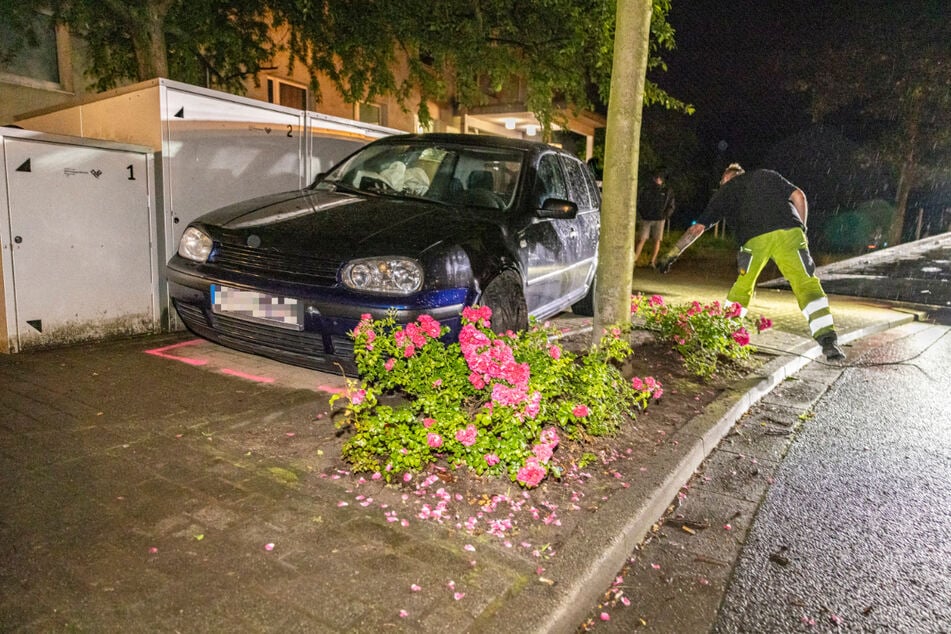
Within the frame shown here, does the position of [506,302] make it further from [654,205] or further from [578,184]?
[654,205]

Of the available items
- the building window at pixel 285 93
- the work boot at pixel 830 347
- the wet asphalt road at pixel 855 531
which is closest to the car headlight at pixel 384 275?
the wet asphalt road at pixel 855 531

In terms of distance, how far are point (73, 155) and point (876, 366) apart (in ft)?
24.4

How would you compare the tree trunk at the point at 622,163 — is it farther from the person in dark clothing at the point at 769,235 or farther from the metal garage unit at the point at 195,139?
the metal garage unit at the point at 195,139

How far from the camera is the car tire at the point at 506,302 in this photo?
4.17 metres

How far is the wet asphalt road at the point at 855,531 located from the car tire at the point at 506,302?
1.86 meters

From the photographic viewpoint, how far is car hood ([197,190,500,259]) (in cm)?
374

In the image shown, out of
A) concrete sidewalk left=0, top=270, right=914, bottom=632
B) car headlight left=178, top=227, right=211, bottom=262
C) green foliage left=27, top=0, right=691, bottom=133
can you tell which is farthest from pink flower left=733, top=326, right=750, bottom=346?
A: green foliage left=27, top=0, right=691, bottom=133

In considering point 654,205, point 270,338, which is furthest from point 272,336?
point 654,205

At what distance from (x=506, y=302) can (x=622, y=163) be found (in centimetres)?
120

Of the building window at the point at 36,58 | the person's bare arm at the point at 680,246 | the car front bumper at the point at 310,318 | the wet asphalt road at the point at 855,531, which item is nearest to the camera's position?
the wet asphalt road at the point at 855,531

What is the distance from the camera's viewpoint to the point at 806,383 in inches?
223

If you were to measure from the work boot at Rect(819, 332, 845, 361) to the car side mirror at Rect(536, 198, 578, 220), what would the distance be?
121 inches

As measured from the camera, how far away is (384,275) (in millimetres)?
3613

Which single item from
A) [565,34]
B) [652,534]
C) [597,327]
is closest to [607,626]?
[652,534]
